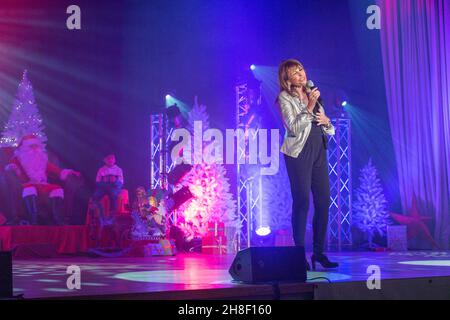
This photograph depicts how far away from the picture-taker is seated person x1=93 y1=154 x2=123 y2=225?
865cm

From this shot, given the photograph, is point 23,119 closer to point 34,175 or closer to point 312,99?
point 34,175

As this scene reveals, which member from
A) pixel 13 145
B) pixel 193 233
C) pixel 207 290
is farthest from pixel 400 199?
pixel 207 290

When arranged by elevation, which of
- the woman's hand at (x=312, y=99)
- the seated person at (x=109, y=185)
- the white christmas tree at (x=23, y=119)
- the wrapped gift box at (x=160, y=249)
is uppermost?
the white christmas tree at (x=23, y=119)

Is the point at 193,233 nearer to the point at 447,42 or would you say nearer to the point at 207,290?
the point at 447,42

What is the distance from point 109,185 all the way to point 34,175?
1101 mm

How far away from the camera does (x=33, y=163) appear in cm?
897

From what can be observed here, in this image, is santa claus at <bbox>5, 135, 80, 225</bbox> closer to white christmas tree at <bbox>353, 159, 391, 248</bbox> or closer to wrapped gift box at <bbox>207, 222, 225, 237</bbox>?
wrapped gift box at <bbox>207, 222, 225, 237</bbox>

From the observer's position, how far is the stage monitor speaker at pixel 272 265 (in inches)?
114

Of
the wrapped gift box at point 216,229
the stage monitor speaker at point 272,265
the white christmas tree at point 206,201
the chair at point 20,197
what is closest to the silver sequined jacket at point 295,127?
the stage monitor speaker at point 272,265

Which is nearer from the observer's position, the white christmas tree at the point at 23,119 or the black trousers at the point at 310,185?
the black trousers at the point at 310,185

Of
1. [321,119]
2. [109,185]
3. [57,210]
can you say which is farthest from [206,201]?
[321,119]

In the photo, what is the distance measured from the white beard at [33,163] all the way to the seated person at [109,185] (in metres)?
0.82

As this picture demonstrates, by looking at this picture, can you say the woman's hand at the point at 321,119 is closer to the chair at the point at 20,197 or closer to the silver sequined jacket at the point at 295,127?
the silver sequined jacket at the point at 295,127

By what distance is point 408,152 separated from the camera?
9898mm
